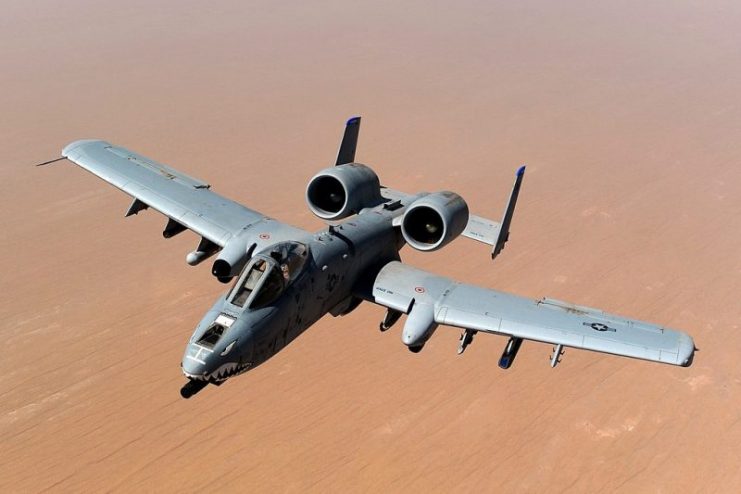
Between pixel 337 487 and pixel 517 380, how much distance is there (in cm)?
602

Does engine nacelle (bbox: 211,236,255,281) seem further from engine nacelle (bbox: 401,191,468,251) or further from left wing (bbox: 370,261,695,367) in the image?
engine nacelle (bbox: 401,191,468,251)

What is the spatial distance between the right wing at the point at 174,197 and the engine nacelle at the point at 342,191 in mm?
1469

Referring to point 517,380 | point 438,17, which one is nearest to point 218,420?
point 517,380

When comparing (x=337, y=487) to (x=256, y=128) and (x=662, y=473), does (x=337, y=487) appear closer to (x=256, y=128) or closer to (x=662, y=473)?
(x=662, y=473)

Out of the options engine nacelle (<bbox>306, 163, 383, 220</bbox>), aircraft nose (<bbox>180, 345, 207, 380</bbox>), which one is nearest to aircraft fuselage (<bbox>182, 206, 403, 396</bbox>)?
aircraft nose (<bbox>180, 345, 207, 380</bbox>)

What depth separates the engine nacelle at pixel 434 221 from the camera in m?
16.3

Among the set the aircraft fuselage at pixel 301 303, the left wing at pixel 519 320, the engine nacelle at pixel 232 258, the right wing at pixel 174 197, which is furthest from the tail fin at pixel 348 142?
the left wing at pixel 519 320

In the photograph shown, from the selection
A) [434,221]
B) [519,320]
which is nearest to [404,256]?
[434,221]

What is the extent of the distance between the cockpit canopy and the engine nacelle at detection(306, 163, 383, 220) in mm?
3958

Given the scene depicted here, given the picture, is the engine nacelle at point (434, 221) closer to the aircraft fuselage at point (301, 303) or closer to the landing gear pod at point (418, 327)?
the aircraft fuselage at point (301, 303)

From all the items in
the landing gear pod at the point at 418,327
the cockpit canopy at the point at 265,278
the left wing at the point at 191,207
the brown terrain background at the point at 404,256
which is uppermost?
the cockpit canopy at the point at 265,278

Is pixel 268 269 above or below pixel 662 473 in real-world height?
above

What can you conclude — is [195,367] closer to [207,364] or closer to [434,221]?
[207,364]

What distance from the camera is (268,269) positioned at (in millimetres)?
13633
